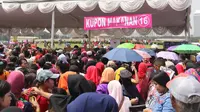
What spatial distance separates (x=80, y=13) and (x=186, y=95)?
17188 mm

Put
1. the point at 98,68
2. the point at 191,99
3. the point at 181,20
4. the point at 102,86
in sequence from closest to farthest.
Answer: the point at 191,99, the point at 102,86, the point at 98,68, the point at 181,20

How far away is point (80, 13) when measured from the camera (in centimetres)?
1909

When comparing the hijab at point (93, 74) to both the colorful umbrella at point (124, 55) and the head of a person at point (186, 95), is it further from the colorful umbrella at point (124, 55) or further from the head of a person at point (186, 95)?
the head of a person at point (186, 95)

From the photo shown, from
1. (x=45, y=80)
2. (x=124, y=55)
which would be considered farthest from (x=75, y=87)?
(x=124, y=55)

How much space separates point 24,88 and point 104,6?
1135cm

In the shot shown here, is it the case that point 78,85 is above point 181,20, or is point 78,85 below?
below

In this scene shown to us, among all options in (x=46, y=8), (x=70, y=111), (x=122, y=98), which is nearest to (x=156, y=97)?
(x=122, y=98)

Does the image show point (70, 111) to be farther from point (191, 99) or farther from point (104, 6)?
point (104, 6)

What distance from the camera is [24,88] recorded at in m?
4.56

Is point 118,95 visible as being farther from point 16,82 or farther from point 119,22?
point 119,22

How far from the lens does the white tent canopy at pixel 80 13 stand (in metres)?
15.0

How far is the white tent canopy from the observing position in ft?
49.2

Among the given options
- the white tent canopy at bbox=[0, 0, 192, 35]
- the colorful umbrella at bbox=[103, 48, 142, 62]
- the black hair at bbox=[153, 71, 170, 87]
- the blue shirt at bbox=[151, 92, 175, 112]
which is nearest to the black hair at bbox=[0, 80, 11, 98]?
the blue shirt at bbox=[151, 92, 175, 112]

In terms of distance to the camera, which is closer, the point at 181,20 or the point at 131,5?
the point at 131,5
